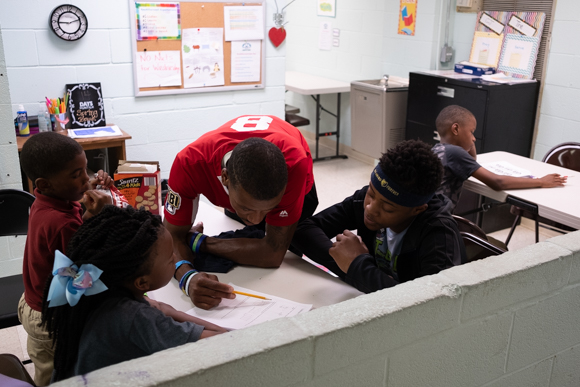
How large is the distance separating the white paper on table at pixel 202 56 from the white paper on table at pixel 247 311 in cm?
266

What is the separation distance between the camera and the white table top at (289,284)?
5.43ft

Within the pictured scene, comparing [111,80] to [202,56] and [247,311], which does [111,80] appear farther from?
[247,311]

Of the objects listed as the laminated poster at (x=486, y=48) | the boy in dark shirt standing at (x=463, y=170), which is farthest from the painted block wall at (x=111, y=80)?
the boy in dark shirt standing at (x=463, y=170)

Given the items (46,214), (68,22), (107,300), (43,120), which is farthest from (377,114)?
(107,300)

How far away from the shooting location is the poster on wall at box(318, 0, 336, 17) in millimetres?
5863

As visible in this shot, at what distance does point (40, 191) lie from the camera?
167cm

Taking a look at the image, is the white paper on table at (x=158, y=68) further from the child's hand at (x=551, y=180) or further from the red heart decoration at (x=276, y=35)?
the child's hand at (x=551, y=180)

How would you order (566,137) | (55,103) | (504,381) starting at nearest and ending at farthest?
(504,381), (55,103), (566,137)

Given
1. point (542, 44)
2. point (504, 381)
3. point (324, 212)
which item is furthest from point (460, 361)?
point (542, 44)

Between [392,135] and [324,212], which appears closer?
[324,212]

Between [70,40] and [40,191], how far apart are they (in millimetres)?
2195

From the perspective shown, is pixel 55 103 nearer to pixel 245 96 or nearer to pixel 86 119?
pixel 86 119

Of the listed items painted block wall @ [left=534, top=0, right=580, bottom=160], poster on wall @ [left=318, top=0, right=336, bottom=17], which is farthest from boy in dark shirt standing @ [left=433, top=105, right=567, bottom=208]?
poster on wall @ [left=318, top=0, right=336, bottom=17]

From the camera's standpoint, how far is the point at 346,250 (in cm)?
172
